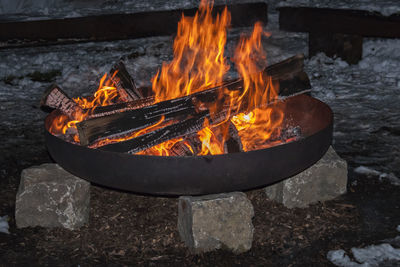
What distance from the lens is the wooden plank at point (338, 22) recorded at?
5.12 metres

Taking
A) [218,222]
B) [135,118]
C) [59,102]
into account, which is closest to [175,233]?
[218,222]

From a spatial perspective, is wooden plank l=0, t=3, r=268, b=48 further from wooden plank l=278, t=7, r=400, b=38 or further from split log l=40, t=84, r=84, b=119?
split log l=40, t=84, r=84, b=119

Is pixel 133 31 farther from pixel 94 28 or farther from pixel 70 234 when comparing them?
pixel 70 234

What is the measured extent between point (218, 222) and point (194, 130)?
62 centimetres

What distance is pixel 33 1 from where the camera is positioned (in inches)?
207

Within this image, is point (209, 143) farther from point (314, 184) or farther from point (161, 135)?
point (314, 184)

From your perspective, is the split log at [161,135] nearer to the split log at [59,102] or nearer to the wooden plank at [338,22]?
the split log at [59,102]

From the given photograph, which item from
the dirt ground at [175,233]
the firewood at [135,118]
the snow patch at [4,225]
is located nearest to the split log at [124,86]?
the firewood at [135,118]

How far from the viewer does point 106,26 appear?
5.21 m

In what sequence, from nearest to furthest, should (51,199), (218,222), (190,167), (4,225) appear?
(190,167) → (218,222) → (51,199) → (4,225)

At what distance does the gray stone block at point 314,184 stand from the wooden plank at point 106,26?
2225mm

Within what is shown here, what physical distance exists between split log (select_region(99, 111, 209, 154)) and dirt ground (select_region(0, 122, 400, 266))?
73cm

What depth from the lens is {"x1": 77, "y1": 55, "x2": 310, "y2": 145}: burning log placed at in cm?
313

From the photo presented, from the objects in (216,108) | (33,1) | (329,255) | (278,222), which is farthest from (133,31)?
(329,255)
